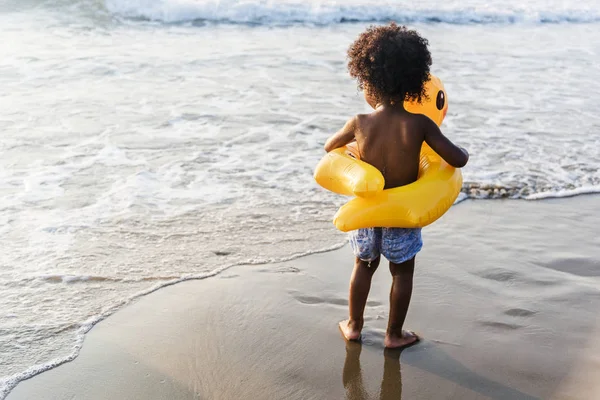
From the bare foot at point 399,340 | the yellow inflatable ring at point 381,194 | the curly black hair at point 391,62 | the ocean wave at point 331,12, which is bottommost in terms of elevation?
the bare foot at point 399,340

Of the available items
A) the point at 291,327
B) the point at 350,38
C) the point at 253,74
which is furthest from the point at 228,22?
the point at 291,327

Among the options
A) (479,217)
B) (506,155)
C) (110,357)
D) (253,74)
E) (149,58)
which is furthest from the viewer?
(149,58)

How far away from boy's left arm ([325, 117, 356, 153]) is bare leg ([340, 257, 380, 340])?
0.55 meters

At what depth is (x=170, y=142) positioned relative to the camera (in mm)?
6215

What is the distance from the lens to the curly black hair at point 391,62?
2797 millimetres

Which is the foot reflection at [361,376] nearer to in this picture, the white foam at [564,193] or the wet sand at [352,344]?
the wet sand at [352,344]

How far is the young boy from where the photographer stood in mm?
2822

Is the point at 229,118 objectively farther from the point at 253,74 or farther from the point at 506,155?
the point at 506,155

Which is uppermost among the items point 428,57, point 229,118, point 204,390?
point 428,57

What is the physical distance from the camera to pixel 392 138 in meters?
2.95

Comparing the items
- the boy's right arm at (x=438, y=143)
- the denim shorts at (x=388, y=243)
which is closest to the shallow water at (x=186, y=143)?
the denim shorts at (x=388, y=243)

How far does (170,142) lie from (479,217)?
299cm

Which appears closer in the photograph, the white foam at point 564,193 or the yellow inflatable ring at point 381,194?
the yellow inflatable ring at point 381,194

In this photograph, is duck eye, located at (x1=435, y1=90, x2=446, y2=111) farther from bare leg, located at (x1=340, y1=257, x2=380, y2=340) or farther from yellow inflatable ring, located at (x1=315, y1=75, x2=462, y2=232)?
bare leg, located at (x1=340, y1=257, x2=380, y2=340)
